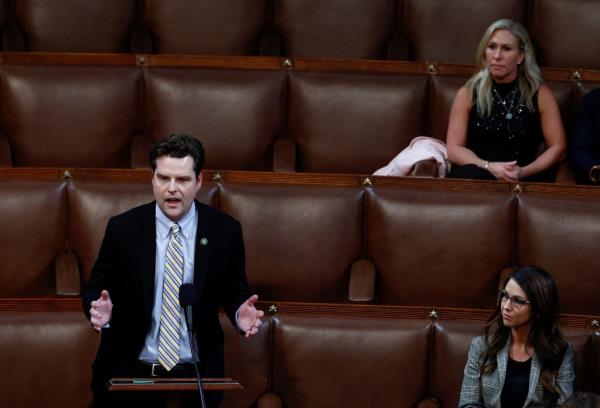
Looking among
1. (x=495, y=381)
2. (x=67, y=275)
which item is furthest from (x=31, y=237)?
(x=495, y=381)

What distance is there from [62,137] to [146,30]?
0.16 m

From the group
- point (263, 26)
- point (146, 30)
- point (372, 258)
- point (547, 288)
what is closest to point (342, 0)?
point (263, 26)

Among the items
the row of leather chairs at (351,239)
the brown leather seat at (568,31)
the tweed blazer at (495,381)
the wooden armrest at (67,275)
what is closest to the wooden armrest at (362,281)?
the row of leather chairs at (351,239)

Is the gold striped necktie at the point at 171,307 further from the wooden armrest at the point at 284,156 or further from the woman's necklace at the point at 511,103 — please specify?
the woman's necklace at the point at 511,103

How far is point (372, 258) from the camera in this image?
0.84m

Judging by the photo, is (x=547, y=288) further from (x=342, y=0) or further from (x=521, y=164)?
(x=342, y=0)

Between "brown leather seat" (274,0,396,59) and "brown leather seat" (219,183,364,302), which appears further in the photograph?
"brown leather seat" (274,0,396,59)

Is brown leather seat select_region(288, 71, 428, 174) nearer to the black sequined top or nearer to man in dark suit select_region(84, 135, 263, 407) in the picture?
the black sequined top

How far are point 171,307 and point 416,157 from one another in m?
0.29

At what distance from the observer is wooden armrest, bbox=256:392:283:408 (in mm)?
788

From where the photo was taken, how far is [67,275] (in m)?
0.82

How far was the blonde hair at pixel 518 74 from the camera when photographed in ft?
3.07

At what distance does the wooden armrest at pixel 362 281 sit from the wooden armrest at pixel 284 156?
139 mm

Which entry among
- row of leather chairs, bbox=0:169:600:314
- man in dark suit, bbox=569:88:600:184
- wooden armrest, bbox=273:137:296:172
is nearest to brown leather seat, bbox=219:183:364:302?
row of leather chairs, bbox=0:169:600:314
